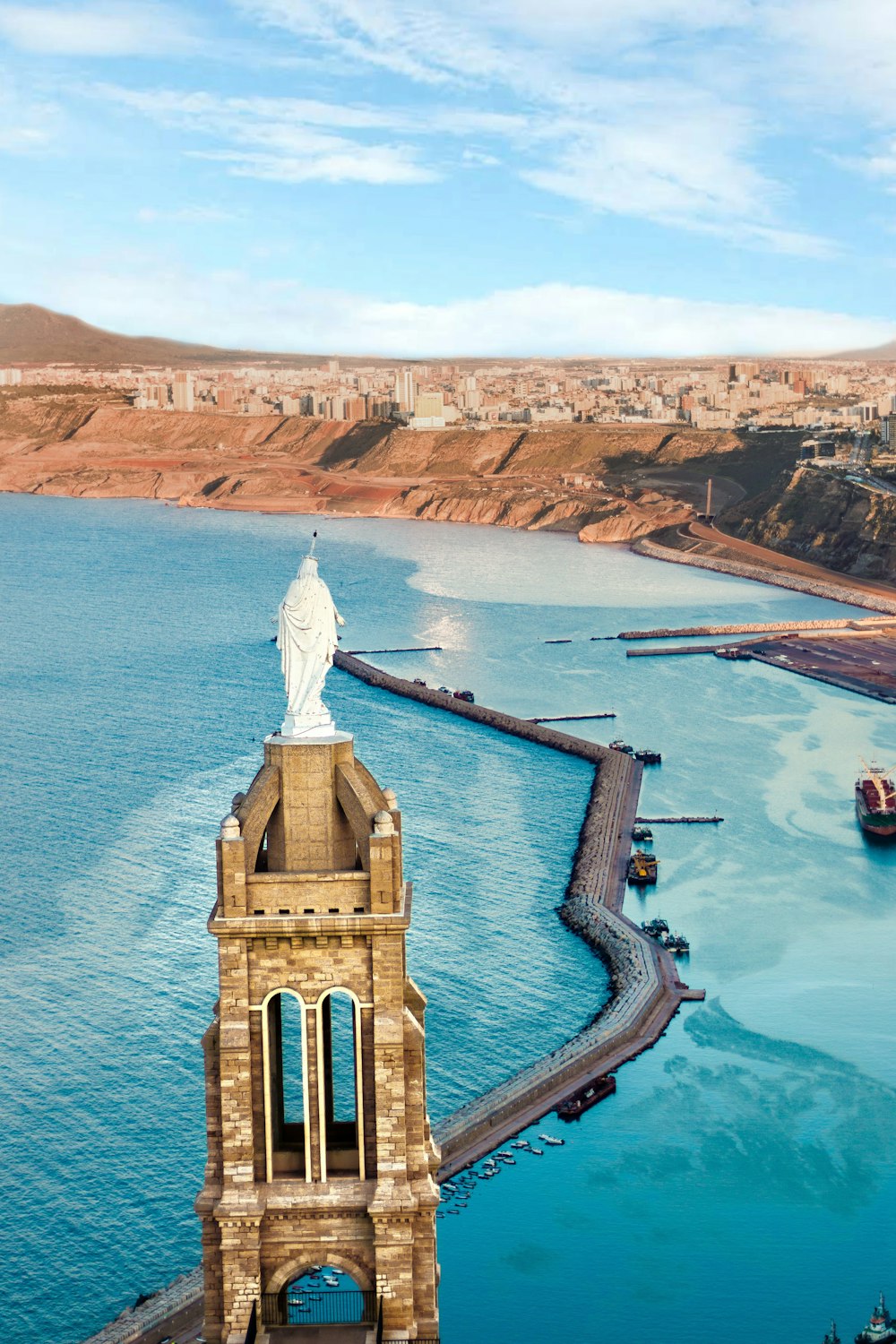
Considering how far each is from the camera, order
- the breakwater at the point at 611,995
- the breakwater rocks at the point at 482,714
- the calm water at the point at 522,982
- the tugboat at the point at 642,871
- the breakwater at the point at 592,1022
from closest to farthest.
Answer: the breakwater at the point at 592,1022, the calm water at the point at 522,982, the breakwater at the point at 611,995, the tugboat at the point at 642,871, the breakwater rocks at the point at 482,714

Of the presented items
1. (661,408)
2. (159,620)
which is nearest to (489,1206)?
(159,620)

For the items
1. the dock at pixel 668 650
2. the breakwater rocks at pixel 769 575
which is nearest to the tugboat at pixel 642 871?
the dock at pixel 668 650

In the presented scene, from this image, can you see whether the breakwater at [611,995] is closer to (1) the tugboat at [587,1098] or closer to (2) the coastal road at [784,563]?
(1) the tugboat at [587,1098]

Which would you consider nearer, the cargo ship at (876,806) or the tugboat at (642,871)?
the tugboat at (642,871)

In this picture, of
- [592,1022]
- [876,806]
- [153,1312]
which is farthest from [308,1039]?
[876,806]

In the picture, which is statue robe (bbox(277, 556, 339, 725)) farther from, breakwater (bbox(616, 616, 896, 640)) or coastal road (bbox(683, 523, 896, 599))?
coastal road (bbox(683, 523, 896, 599))

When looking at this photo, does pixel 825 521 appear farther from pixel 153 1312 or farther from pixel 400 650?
pixel 153 1312
